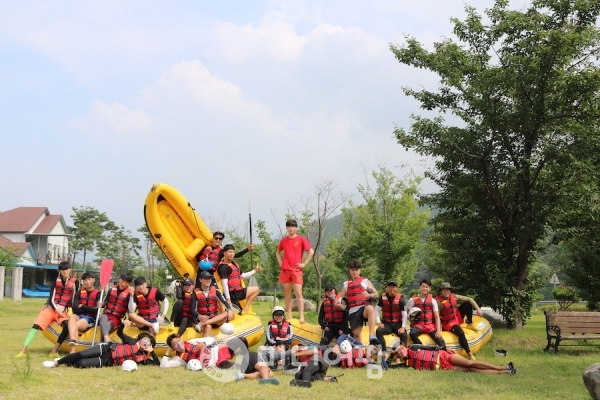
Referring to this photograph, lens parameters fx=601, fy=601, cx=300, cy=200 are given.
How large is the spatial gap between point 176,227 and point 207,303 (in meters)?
2.29

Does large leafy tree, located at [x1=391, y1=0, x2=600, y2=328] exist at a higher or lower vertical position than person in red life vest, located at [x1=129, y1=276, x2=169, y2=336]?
higher

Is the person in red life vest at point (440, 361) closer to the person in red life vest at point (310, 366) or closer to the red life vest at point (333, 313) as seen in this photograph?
the red life vest at point (333, 313)

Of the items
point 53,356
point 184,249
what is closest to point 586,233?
point 184,249

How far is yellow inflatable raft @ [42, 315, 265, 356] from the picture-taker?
8.88 metres

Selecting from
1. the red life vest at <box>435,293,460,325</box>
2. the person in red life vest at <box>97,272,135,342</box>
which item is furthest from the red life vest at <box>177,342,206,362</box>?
the red life vest at <box>435,293,460,325</box>

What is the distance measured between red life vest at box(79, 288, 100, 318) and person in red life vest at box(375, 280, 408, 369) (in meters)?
4.40

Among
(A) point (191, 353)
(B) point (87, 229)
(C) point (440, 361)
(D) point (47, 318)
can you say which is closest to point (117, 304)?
(D) point (47, 318)

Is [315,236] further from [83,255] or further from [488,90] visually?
[83,255]

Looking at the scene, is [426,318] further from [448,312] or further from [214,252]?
[214,252]

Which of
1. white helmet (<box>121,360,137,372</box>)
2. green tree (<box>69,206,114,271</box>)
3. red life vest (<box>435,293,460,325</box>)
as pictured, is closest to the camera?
white helmet (<box>121,360,137,372</box>)

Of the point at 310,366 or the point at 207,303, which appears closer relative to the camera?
the point at 310,366

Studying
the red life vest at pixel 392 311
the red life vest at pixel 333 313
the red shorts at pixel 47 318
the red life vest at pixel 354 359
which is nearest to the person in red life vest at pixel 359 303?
the red life vest at pixel 333 313

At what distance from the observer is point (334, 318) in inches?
356

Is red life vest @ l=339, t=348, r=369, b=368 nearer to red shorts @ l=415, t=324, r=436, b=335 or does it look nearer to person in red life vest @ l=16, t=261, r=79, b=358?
red shorts @ l=415, t=324, r=436, b=335
